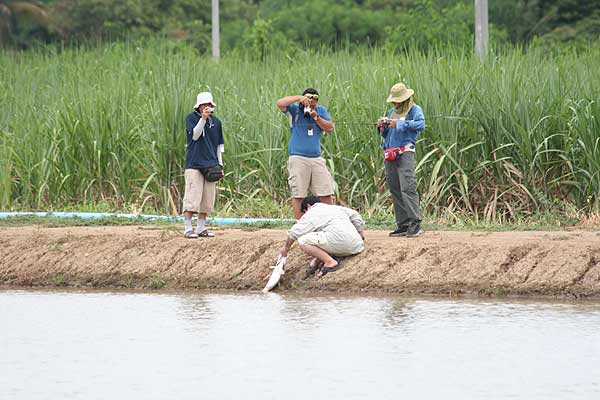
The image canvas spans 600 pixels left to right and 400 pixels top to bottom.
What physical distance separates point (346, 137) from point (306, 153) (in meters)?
2.38

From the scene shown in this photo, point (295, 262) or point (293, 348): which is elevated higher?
point (295, 262)

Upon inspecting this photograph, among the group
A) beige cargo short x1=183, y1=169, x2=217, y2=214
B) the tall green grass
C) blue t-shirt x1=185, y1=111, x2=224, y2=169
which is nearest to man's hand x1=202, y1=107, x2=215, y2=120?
blue t-shirt x1=185, y1=111, x2=224, y2=169

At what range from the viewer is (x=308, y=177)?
12.7 m

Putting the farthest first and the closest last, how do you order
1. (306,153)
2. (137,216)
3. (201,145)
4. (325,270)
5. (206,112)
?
(137,216) → (201,145) → (306,153) → (206,112) → (325,270)

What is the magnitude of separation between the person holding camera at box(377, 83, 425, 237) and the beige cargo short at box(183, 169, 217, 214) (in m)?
1.81

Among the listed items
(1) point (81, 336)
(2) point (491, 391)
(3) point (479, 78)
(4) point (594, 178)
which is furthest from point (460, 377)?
(3) point (479, 78)

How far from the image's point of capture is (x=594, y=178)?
13953mm

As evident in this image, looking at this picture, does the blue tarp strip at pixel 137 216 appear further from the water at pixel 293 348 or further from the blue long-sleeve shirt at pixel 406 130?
the water at pixel 293 348

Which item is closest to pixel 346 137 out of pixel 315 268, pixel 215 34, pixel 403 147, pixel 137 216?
pixel 137 216

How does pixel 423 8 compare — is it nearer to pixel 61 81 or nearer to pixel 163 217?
pixel 61 81

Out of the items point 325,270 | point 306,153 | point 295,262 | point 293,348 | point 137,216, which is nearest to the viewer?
point 293,348

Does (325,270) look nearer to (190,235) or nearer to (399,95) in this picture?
(190,235)

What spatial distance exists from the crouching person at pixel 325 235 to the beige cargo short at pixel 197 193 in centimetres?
130

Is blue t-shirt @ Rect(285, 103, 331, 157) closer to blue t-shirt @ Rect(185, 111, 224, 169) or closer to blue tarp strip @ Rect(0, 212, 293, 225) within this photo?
blue t-shirt @ Rect(185, 111, 224, 169)
